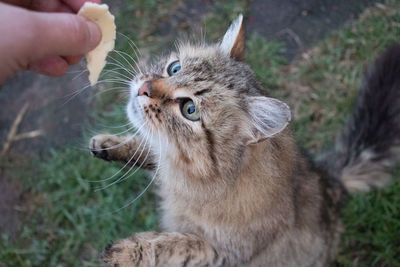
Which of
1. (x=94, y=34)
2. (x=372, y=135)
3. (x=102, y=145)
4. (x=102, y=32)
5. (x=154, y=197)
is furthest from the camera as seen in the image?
(x=154, y=197)

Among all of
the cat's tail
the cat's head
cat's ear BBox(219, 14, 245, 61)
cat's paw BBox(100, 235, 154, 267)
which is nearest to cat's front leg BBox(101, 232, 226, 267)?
cat's paw BBox(100, 235, 154, 267)

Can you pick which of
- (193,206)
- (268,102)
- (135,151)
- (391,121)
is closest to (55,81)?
(135,151)

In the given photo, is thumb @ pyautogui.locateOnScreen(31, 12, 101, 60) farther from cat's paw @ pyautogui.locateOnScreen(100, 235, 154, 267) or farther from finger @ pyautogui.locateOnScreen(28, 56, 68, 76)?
cat's paw @ pyautogui.locateOnScreen(100, 235, 154, 267)

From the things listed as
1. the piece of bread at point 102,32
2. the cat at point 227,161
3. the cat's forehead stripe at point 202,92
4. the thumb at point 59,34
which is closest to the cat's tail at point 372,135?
the cat at point 227,161

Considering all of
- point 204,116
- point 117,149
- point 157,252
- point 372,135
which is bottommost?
point 157,252

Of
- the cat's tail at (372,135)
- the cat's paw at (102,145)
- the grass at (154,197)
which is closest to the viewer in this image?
the cat's paw at (102,145)

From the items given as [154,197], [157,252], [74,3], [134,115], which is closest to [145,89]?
[134,115]

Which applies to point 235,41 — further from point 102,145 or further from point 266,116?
point 102,145

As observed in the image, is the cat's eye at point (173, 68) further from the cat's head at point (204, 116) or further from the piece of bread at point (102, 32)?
the piece of bread at point (102, 32)
